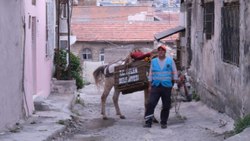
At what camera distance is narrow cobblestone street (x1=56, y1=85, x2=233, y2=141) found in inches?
450

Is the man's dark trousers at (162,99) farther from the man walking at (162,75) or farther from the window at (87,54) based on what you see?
the window at (87,54)

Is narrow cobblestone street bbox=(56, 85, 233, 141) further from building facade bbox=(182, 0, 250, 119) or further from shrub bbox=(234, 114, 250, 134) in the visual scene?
shrub bbox=(234, 114, 250, 134)

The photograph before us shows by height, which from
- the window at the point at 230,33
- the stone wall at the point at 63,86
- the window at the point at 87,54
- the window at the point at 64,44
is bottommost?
the window at the point at 87,54

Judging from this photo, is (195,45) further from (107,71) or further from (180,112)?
(107,71)

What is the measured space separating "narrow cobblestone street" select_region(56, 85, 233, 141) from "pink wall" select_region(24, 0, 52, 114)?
1.25 m

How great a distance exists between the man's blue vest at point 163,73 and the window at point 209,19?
2.99m

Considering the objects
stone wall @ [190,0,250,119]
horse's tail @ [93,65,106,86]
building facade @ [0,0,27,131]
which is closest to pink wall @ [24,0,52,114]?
building facade @ [0,0,27,131]

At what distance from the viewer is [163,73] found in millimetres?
12312

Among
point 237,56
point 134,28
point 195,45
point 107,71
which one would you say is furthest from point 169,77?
point 134,28

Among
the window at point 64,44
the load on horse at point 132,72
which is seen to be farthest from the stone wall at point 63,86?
the load on horse at point 132,72

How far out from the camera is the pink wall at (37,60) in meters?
13.2

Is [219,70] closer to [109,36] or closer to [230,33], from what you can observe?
[230,33]

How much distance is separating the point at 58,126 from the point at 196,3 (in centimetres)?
745

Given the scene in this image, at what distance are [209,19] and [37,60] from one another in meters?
4.60
